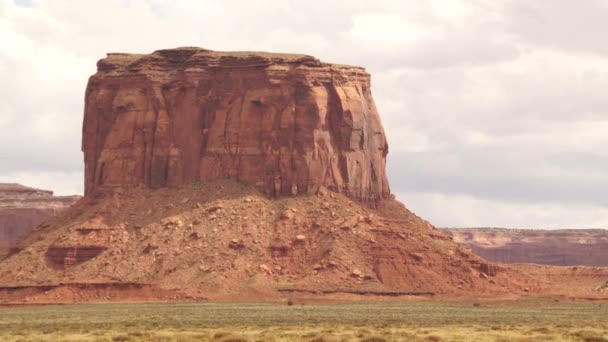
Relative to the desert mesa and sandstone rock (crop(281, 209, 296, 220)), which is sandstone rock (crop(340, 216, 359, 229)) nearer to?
the desert mesa

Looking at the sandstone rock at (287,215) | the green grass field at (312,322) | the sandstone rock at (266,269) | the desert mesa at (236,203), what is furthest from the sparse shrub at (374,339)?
the sandstone rock at (287,215)

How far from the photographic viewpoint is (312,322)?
94438mm

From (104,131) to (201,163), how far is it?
30.9ft

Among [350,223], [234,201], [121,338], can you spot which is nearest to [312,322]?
[121,338]

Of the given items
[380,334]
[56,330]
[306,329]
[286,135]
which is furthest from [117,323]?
[286,135]

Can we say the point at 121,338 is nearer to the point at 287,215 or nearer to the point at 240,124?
the point at 287,215

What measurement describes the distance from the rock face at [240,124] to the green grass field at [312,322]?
17.5 m

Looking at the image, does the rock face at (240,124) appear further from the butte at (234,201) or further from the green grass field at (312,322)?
the green grass field at (312,322)

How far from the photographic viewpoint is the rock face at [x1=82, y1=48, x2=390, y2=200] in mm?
132750

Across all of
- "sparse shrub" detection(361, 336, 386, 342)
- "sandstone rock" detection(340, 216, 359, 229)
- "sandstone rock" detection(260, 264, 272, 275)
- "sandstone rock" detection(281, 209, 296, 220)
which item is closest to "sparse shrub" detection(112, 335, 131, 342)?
"sparse shrub" detection(361, 336, 386, 342)

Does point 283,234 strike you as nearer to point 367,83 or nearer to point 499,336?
point 367,83

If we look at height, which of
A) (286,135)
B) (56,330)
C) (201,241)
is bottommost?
(56,330)

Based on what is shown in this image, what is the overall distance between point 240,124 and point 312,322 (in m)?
41.3

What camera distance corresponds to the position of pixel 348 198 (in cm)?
13300
